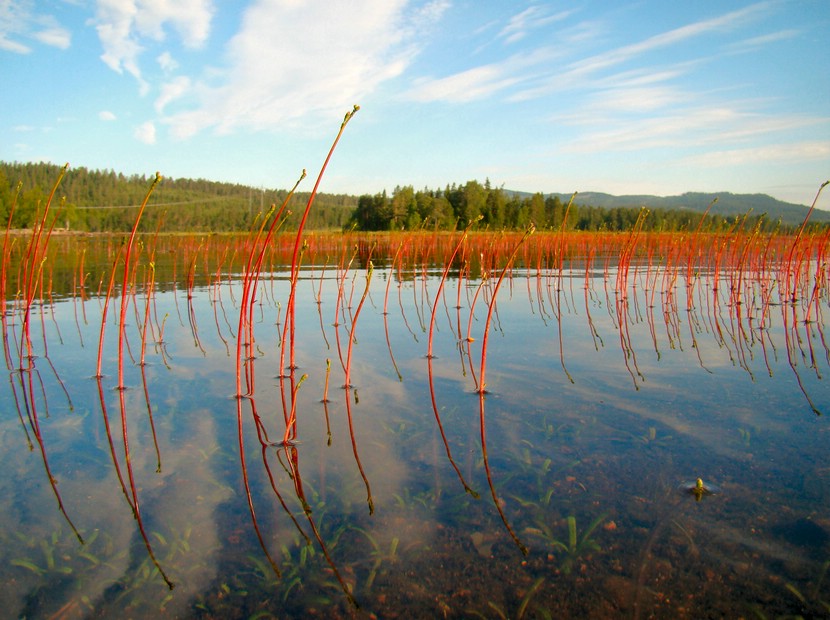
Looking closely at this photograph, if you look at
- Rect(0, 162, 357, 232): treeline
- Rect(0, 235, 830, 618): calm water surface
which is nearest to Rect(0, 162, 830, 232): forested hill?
Rect(0, 162, 357, 232): treeline

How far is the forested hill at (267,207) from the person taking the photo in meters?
54.0

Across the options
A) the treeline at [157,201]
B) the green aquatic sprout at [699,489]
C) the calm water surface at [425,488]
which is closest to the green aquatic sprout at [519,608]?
the calm water surface at [425,488]

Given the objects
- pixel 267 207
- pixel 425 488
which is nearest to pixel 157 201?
pixel 267 207

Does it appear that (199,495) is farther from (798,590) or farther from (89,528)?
(798,590)

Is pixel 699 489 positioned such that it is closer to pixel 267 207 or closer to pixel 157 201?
pixel 267 207

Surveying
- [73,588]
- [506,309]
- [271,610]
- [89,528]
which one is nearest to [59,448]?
[89,528]

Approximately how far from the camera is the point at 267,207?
102250 millimetres

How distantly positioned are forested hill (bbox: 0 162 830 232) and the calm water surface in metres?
8.65

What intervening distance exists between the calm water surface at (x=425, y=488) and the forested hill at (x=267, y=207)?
8.65 m

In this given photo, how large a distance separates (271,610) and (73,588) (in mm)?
681

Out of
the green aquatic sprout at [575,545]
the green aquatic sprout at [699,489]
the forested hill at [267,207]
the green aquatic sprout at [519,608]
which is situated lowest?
the green aquatic sprout at [519,608]

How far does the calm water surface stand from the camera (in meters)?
1.66

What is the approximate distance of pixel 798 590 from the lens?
1605 mm

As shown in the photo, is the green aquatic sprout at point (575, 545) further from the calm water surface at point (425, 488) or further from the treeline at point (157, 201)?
the treeline at point (157, 201)
